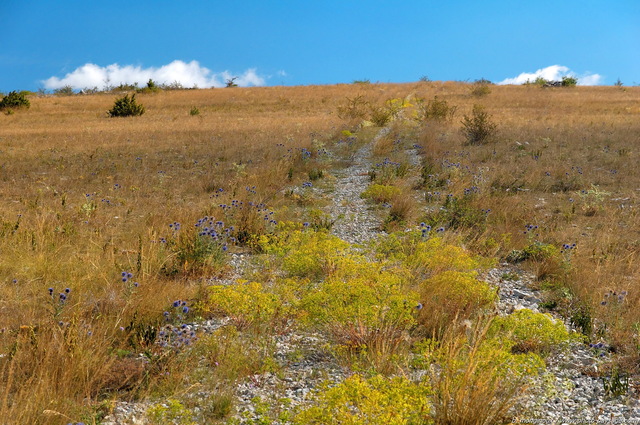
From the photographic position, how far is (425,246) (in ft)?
19.0

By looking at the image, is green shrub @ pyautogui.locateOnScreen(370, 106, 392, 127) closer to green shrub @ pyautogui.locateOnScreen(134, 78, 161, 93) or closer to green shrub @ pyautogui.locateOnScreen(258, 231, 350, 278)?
green shrub @ pyautogui.locateOnScreen(258, 231, 350, 278)

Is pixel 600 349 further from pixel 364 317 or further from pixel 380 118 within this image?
pixel 380 118

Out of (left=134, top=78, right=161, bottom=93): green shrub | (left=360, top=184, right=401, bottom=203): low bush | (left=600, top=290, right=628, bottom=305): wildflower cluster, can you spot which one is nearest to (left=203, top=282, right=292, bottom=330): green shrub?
(left=600, top=290, right=628, bottom=305): wildflower cluster

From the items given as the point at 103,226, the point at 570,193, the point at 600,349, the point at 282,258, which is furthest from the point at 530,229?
the point at 103,226

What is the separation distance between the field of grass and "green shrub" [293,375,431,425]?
1.2 inches

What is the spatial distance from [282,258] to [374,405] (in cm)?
378

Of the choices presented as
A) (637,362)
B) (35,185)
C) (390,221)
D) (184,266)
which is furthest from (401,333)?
(35,185)

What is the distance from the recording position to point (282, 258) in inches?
252

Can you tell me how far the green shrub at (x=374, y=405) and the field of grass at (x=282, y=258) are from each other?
3 centimetres

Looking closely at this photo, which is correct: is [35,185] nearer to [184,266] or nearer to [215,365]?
[184,266]

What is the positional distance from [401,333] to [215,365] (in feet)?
5.57

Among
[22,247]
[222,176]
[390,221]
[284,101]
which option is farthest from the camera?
[284,101]

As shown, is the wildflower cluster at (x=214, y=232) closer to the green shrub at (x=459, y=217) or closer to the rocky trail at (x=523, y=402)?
the rocky trail at (x=523, y=402)

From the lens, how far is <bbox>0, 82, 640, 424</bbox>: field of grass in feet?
11.7
